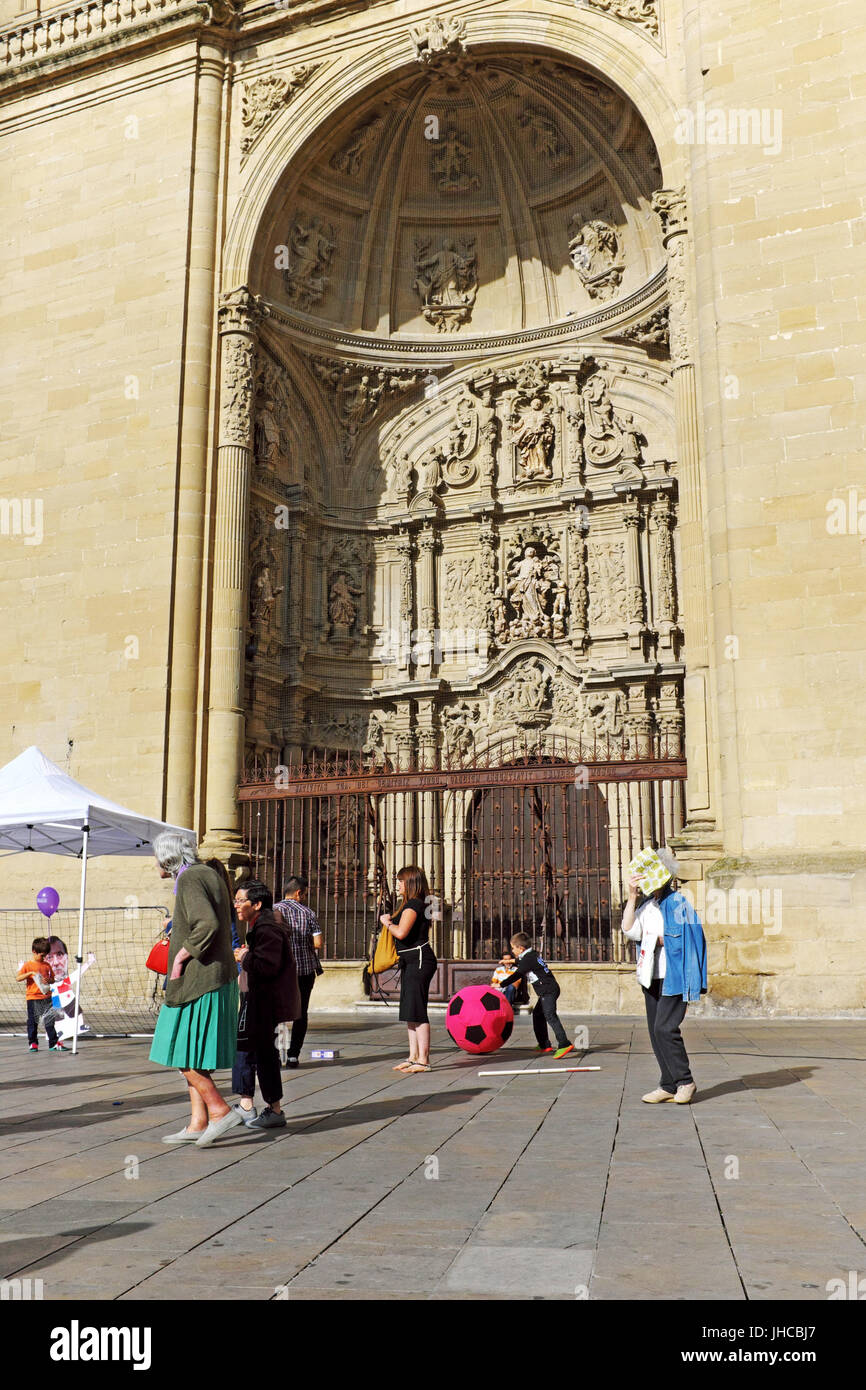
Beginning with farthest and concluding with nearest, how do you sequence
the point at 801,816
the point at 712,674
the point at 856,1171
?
the point at 712,674 < the point at 801,816 < the point at 856,1171

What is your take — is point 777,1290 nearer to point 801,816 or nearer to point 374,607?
point 801,816

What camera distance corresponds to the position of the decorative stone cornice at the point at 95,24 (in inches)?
747

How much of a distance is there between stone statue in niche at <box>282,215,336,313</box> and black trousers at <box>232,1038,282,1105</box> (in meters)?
16.0

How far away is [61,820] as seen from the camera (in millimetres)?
11320

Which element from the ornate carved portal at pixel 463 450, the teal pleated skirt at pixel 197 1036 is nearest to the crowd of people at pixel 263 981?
the teal pleated skirt at pixel 197 1036

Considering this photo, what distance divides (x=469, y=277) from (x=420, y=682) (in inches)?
301

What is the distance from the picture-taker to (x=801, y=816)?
42.2 ft

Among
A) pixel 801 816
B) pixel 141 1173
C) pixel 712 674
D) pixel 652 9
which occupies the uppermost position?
pixel 652 9

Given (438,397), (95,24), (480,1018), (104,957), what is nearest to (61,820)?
(480,1018)

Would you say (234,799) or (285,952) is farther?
(234,799)

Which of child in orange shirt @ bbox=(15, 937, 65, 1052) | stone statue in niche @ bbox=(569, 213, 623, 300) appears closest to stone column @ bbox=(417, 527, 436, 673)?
stone statue in niche @ bbox=(569, 213, 623, 300)

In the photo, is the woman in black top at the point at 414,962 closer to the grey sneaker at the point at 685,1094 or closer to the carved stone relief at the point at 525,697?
the grey sneaker at the point at 685,1094

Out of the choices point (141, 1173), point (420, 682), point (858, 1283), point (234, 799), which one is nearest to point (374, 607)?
point (420, 682)

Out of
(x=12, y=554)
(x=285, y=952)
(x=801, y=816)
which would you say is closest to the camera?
(x=285, y=952)
